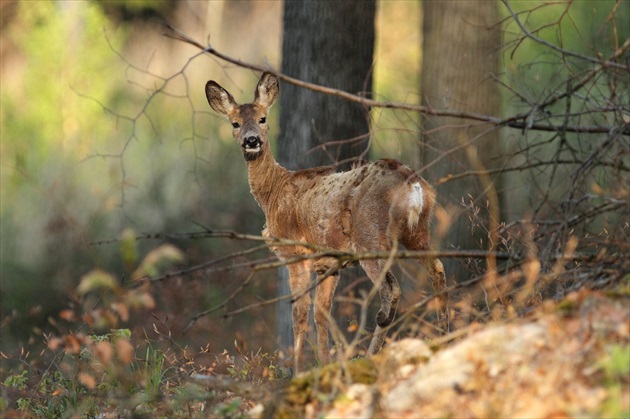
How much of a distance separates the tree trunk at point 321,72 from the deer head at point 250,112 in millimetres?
1300

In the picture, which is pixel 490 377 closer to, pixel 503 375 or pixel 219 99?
pixel 503 375

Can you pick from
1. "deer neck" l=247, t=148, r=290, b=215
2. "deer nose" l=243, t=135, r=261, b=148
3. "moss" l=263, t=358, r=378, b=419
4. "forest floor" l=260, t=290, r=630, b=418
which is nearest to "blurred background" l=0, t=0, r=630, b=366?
"deer neck" l=247, t=148, r=290, b=215

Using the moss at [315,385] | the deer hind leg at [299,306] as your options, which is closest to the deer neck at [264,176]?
the deer hind leg at [299,306]

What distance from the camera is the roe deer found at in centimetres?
779

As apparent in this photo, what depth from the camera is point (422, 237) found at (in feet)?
25.9

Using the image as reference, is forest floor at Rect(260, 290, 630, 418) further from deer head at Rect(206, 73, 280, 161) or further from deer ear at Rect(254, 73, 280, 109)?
deer ear at Rect(254, 73, 280, 109)

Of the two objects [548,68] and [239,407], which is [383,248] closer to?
[239,407]

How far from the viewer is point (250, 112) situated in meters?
8.87

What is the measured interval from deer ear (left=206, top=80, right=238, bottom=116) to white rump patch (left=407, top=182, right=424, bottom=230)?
1913mm

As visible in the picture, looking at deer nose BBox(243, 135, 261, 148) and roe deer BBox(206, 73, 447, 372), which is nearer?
roe deer BBox(206, 73, 447, 372)

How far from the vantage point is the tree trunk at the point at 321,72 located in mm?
10320

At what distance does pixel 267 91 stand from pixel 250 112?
0.87ft

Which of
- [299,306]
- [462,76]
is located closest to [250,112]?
[299,306]

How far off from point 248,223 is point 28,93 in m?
7.12
